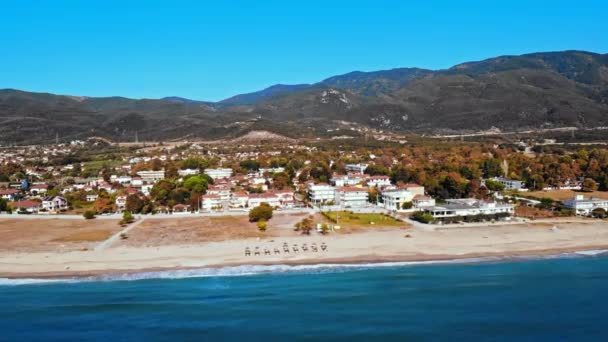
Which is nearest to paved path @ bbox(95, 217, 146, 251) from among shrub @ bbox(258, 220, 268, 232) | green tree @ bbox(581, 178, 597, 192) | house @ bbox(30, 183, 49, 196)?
shrub @ bbox(258, 220, 268, 232)

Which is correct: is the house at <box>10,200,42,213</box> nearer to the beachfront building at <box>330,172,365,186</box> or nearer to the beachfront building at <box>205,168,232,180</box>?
the beachfront building at <box>205,168,232,180</box>

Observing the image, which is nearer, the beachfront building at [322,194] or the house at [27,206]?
the house at [27,206]

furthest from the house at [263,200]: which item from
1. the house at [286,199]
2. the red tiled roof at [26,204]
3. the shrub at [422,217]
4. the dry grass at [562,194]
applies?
the dry grass at [562,194]

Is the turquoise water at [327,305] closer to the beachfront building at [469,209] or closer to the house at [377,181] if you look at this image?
the beachfront building at [469,209]

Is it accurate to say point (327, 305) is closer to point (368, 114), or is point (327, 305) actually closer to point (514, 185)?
point (514, 185)

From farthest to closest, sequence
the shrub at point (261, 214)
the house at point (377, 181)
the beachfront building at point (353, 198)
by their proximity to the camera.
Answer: the house at point (377, 181), the beachfront building at point (353, 198), the shrub at point (261, 214)

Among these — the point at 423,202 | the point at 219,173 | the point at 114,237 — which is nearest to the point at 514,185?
the point at 423,202

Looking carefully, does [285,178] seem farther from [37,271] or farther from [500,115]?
[500,115]
